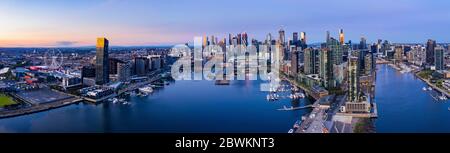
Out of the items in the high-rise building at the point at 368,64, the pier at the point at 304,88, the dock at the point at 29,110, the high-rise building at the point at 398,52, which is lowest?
the pier at the point at 304,88

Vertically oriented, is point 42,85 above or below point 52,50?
below

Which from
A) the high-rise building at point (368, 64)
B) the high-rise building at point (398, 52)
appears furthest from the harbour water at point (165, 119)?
the high-rise building at point (368, 64)

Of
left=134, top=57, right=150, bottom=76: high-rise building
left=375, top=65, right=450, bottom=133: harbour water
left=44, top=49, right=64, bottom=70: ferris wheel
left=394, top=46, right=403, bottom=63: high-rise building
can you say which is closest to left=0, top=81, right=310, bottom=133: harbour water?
left=44, top=49, right=64, bottom=70: ferris wheel

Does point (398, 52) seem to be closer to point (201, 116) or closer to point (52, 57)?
point (201, 116)

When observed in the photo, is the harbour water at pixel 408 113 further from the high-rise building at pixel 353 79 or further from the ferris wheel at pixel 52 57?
the ferris wheel at pixel 52 57
